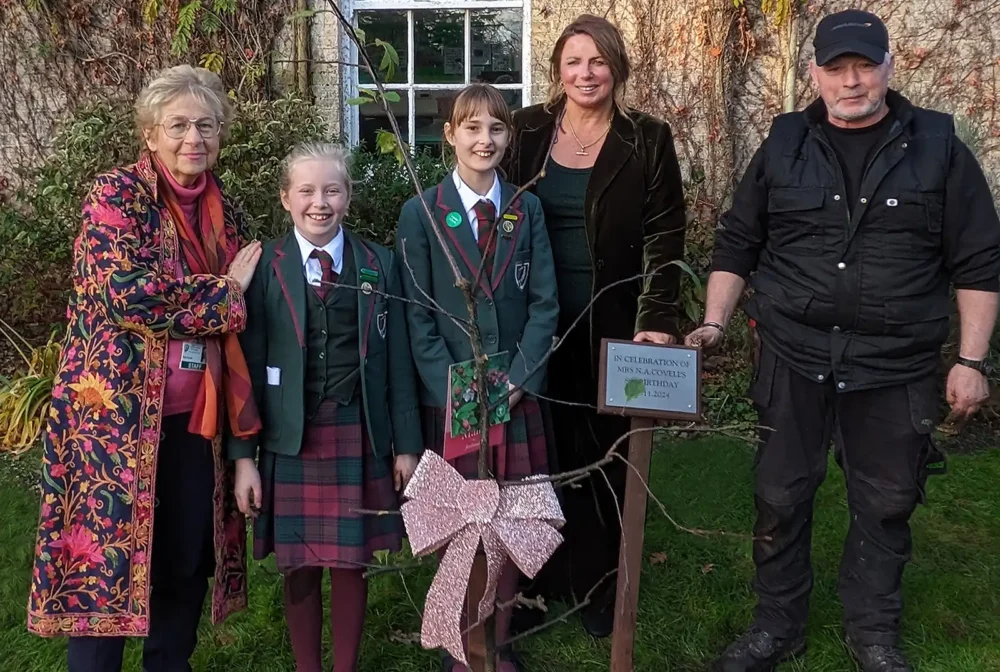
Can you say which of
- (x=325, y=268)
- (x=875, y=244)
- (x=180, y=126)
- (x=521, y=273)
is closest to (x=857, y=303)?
(x=875, y=244)

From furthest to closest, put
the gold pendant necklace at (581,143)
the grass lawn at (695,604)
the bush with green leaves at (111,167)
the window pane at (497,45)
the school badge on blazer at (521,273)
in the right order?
1. the window pane at (497,45)
2. the bush with green leaves at (111,167)
3. the grass lawn at (695,604)
4. the gold pendant necklace at (581,143)
5. the school badge on blazer at (521,273)

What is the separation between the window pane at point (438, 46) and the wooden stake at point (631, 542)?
4.69 m

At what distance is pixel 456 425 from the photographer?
2008 mm

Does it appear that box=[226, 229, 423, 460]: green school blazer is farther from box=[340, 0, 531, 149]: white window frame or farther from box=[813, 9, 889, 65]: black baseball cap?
box=[340, 0, 531, 149]: white window frame

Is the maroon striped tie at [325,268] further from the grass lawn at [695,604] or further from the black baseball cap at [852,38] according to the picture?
the black baseball cap at [852,38]

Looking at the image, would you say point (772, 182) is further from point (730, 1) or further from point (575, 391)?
point (730, 1)

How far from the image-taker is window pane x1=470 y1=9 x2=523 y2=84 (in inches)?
243

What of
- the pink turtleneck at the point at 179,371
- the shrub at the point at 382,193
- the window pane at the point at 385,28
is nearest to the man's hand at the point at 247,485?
the pink turtleneck at the point at 179,371

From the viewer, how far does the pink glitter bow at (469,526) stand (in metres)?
1.80

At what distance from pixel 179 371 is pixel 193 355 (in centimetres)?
5

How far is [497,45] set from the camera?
20.4 ft

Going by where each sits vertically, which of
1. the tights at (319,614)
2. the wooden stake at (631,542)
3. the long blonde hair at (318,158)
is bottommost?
the tights at (319,614)

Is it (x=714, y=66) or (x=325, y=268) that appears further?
(x=714, y=66)

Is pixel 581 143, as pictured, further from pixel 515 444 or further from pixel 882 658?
pixel 882 658
